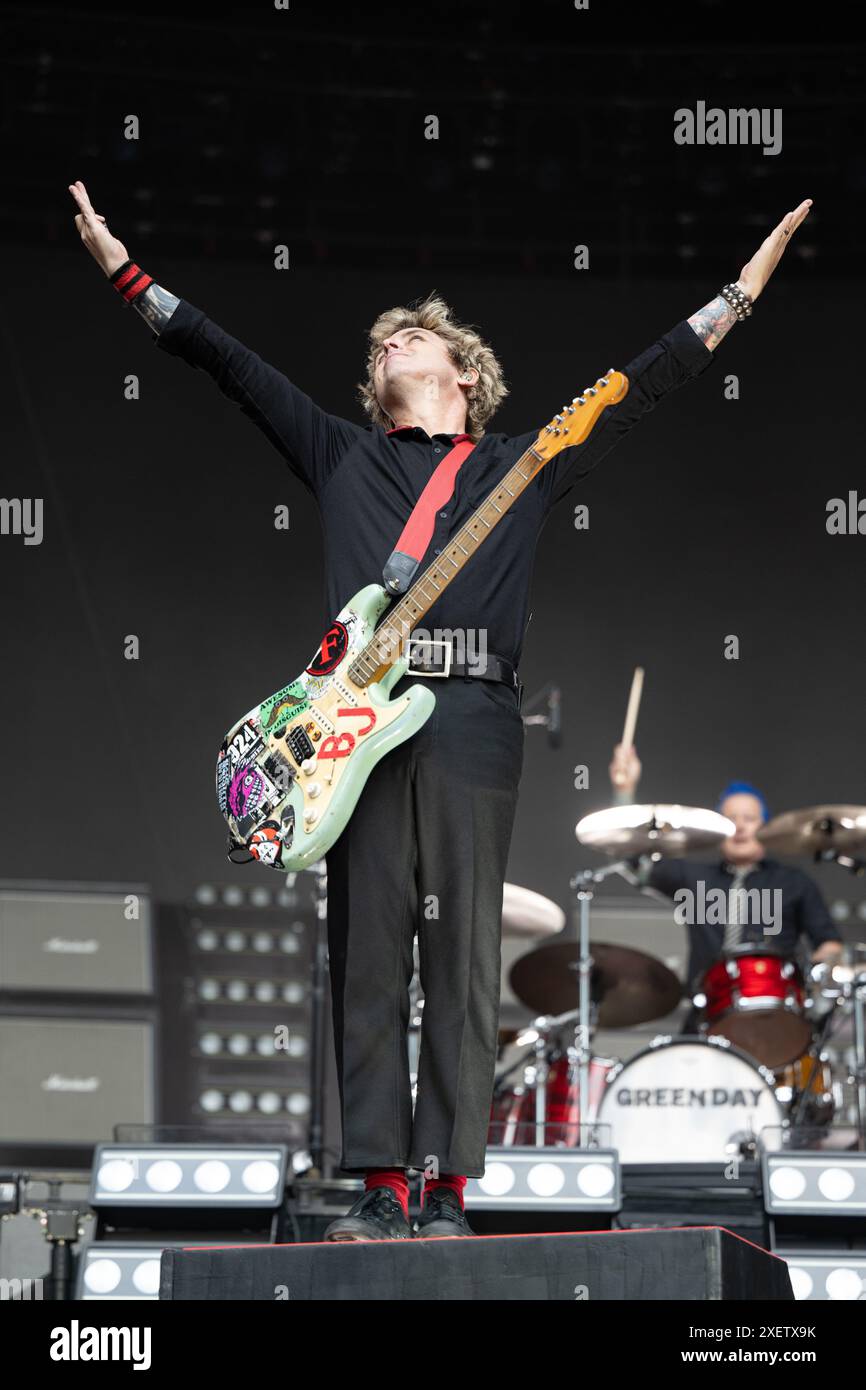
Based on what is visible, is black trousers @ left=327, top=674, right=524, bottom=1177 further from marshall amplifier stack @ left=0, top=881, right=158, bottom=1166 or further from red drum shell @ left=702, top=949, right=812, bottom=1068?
marshall amplifier stack @ left=0, top=881, right=158, bottom=1166

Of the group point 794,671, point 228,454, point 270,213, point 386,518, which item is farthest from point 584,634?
point 386,518

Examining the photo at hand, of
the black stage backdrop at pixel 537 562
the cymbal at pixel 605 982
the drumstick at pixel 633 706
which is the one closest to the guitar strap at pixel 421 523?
the cymbal at pixel 605 982

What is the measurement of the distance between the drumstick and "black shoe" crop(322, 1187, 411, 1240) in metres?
4.41

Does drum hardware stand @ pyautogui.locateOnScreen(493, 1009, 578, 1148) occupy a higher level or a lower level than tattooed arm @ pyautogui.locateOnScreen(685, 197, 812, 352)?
lower

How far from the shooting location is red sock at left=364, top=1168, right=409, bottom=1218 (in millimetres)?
2740

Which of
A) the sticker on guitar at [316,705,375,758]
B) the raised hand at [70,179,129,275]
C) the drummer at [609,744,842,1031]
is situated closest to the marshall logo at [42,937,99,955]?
the drummer at [609,744,842,1031]

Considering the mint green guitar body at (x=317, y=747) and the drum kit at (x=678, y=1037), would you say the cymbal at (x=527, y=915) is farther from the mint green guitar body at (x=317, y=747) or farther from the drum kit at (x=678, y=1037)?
the mint green guitar body at (x=317, y=747)

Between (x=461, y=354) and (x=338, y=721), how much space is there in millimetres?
814

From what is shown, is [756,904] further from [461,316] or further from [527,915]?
[461,316]

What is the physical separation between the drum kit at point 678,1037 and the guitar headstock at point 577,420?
294 centimetres

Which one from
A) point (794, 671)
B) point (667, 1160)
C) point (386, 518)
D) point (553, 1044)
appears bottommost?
point (667, 1160)

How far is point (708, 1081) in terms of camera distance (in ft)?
18.1
